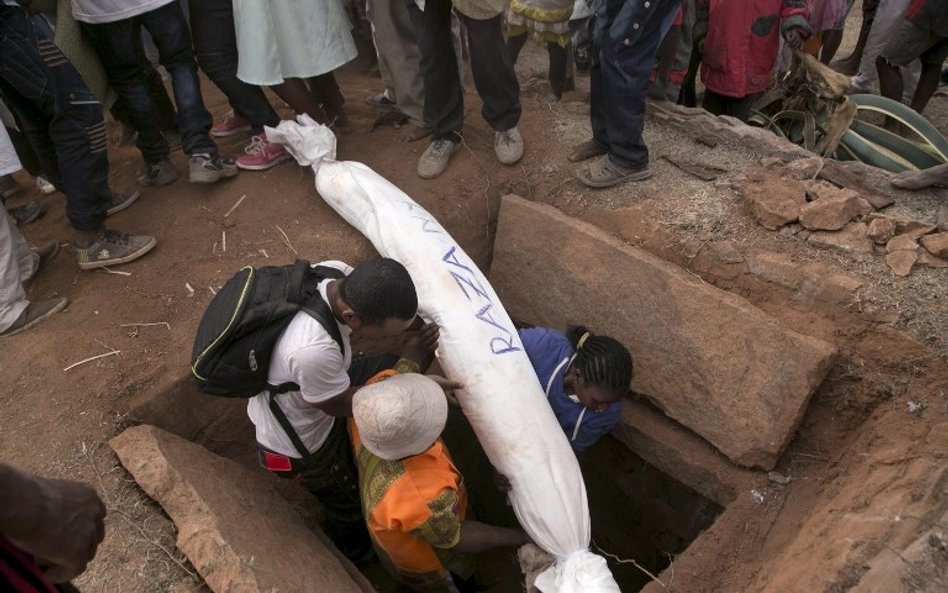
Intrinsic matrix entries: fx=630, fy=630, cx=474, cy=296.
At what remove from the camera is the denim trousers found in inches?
129

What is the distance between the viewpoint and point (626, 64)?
2.83 metres

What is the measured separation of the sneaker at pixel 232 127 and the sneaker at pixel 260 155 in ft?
1.81

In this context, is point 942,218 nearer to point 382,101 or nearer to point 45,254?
point 382,101

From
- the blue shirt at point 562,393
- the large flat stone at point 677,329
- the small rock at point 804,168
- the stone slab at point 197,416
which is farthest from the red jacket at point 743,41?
the stone slab at point 197,416

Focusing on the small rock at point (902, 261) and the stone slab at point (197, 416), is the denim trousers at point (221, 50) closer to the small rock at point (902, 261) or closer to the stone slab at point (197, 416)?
the stone slab at point (197, 416)

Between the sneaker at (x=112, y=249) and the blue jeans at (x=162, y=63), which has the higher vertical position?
the blue jeans at (x=162, y=63)

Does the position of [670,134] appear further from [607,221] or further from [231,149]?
[231,149]

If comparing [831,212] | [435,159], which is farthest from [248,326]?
[831,212]

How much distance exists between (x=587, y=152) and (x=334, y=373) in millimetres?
2043

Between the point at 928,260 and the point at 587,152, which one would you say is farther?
the point at 587,152

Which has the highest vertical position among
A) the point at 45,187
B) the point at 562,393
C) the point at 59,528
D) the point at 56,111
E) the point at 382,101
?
the point at 59,528

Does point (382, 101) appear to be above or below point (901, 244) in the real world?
below

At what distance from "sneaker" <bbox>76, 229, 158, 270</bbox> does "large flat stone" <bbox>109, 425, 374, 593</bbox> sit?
1.05m

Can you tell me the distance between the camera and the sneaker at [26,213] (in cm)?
362
